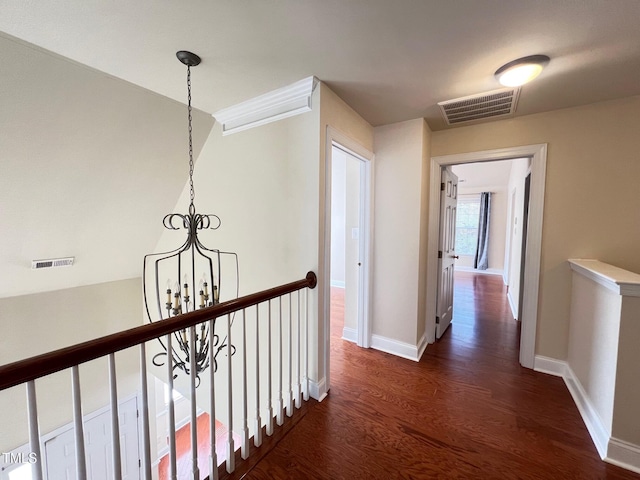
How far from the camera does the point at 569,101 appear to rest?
2145mm

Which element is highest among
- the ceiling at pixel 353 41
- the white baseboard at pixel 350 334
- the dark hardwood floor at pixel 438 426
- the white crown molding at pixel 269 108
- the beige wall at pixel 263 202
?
the ceiling at pixel 353 41

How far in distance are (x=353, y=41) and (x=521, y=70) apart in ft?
3.49

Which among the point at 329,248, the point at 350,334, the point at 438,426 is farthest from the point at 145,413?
the point at 350,334

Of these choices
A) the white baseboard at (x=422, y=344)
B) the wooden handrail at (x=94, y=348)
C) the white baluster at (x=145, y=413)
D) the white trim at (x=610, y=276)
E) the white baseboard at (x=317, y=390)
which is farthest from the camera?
the white baseboard at (x=422, y=344)

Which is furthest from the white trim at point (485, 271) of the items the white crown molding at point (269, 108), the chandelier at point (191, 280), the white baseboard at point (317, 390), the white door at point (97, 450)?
the white door at point (97, 450)

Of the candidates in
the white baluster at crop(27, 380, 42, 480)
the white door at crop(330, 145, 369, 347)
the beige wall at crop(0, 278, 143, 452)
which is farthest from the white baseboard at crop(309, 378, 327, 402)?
the beige wall at crop(0, 278, 143, 452)

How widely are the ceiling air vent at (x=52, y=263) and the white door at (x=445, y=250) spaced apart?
3.90m

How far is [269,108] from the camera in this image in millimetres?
2188

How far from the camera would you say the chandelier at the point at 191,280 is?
1645 mm

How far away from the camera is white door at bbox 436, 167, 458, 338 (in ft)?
9.69

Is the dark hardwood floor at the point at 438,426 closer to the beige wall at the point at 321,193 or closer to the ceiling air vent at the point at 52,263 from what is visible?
the beige wall at the point at 321,193

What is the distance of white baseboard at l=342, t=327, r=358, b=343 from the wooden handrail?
1899mm

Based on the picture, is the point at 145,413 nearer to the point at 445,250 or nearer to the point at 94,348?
the point at 94,348

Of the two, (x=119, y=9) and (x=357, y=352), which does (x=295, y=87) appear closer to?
(x=119, y=9)
